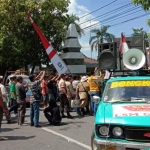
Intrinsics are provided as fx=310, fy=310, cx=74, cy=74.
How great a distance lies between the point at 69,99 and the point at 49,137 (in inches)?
158

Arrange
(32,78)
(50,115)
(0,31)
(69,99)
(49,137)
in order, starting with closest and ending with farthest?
(49,137)
(32,78)
(50,115)
(69,99)
(0,31)

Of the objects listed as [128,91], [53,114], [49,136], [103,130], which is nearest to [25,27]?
[53,114]

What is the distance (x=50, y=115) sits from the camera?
1061cm

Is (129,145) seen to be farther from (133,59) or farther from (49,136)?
(49,136)

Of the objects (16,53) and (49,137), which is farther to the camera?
(16,53)

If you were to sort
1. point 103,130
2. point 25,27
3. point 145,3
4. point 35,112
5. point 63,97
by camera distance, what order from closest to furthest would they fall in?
point 103,130
point 35,112
point 145,3
point 63,97
point 25,27

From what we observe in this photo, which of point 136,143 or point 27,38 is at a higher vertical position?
point 27,38

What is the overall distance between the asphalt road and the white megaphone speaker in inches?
86.3

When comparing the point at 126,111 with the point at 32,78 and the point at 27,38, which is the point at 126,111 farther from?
the point at 27,38

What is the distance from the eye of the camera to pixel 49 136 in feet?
28.0

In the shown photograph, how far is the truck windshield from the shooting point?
6.23m

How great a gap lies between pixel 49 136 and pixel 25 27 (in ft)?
60.0

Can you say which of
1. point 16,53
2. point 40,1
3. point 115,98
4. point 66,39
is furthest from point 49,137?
point 66,39

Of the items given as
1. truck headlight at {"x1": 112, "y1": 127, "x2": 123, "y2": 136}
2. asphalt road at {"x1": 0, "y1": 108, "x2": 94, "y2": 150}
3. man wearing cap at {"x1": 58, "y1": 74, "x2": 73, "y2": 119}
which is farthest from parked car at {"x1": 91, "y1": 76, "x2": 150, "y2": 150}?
man wearing cap at {"x1": 58, "y1": 74, "x2": 73, "y2": 119}
